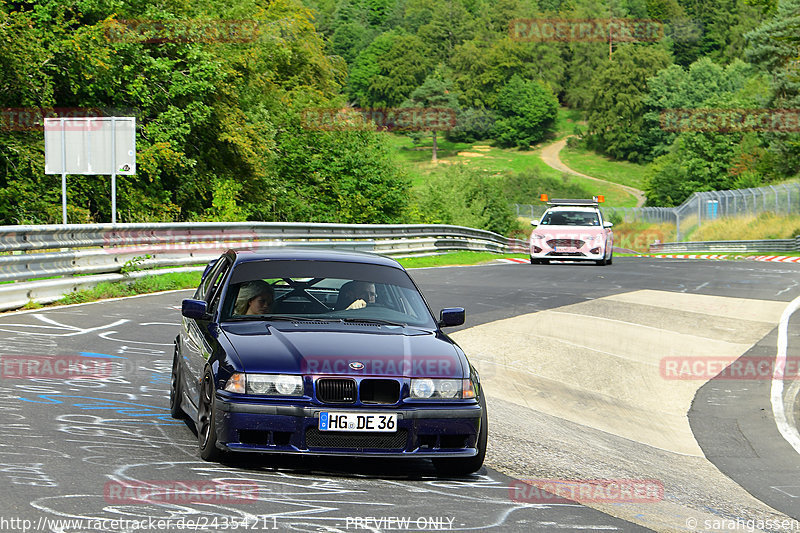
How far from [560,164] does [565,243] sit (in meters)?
130

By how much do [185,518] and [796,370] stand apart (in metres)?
10.6

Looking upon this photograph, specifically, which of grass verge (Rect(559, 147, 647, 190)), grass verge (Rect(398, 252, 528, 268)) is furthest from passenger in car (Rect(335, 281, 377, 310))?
grass verge (Rect(559, 147, 647, 190))

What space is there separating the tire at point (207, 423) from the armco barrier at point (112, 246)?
8.52 meters

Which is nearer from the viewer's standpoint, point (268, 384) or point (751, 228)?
point (268, 384)

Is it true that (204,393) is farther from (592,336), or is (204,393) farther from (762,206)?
(762,206)

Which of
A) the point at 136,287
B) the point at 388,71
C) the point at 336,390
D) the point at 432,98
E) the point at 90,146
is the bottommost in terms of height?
the point at 136,287

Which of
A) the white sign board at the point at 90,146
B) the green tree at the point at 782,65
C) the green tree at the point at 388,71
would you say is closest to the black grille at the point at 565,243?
the white sign board at the point at 90,146

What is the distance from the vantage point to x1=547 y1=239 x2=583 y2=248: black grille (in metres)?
29.9

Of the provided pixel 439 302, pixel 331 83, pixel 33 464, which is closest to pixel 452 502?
pixel 33 464

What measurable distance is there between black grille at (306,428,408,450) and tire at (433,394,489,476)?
0.49 meters

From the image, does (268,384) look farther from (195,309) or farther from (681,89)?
(681,89)

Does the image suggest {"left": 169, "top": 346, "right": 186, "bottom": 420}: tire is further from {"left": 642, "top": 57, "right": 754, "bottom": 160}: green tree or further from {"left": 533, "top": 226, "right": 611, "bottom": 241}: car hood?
{"left": 642, "top": 57, "right": 754, "bottom": 160}: green tree

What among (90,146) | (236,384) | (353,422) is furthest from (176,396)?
(90,146)

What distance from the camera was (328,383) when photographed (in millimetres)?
6359
